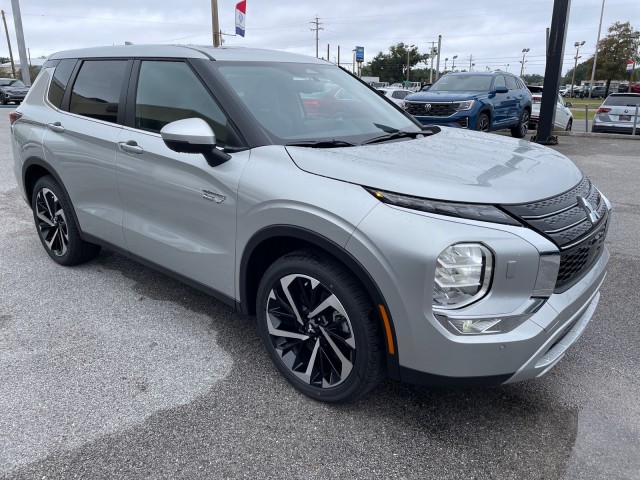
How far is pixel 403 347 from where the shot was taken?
89.8 inches

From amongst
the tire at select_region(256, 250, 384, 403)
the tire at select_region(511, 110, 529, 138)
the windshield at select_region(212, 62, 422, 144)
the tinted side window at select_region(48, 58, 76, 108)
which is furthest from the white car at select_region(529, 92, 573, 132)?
the tire at select_region(256, 250, 384, 403)

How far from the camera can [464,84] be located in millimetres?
12742

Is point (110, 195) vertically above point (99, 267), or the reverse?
point (110, 195)

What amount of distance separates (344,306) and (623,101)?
16019 mm

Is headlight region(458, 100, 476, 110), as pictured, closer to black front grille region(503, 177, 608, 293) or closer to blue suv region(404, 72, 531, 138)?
blue suv region(404, 72, 531, 138)

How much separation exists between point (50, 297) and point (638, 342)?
409cm

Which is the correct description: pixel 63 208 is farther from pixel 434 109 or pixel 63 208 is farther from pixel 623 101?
pixel 623 101

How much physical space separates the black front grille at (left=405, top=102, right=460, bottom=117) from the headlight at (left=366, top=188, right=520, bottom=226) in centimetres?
997

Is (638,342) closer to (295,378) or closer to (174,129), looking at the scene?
(295,378)

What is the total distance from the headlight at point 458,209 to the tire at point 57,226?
303 centimetres

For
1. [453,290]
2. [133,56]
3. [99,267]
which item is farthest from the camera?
[99,267]

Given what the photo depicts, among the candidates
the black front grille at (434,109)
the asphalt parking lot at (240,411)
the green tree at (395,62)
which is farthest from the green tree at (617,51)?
the asphalt parking lot at (240,411)

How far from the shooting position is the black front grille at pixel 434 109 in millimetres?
11641

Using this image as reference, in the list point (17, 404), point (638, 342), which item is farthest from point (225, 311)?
point (638, 342)
